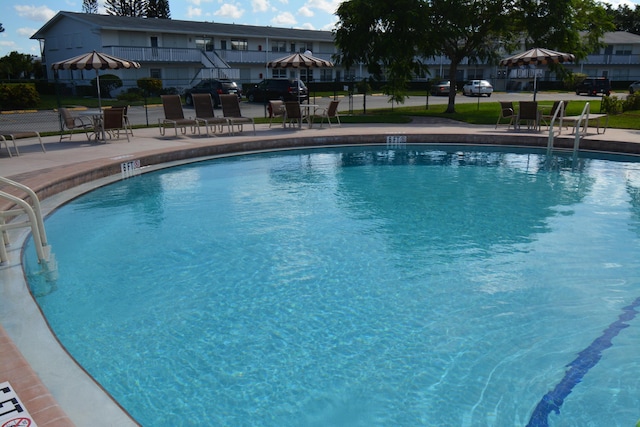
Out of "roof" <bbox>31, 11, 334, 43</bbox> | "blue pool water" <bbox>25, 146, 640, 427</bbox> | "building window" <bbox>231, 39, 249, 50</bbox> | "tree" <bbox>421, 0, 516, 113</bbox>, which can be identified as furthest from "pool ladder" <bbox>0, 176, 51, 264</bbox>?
"building window" <bbox>231, 39, 249, 50</bbox>

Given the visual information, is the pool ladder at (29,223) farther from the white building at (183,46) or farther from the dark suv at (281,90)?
the white building at (183,46)

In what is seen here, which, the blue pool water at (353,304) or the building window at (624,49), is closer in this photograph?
the blue pool water at (353,304)

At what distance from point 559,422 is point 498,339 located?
1032 millimetres

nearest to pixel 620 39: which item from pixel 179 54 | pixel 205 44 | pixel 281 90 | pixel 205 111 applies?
pixel 205 44

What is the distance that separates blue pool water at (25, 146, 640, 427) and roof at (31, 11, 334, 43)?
33.5 meters

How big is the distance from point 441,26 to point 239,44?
29686mm

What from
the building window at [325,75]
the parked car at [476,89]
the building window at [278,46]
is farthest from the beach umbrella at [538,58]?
the building window at [325,75]

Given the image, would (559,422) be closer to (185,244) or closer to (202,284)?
→ (202,284)

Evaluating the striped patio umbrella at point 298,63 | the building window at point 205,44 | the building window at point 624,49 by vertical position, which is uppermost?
the building window at point 624,49

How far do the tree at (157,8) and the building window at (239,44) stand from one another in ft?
76.1

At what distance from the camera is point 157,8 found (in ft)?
209

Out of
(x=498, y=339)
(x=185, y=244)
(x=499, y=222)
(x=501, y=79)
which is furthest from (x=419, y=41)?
(x=501, y=79)

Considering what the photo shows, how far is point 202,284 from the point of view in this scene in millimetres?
5371

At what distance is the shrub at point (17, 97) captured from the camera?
26.6m
